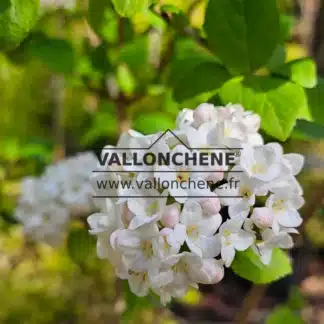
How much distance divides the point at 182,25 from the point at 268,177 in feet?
0.86

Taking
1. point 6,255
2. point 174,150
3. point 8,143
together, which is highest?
Result: point 8,143

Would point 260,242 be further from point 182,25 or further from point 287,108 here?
point 182,25

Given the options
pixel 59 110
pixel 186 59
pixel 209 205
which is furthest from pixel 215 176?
pixel 59 110

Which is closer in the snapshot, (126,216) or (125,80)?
(126,216)

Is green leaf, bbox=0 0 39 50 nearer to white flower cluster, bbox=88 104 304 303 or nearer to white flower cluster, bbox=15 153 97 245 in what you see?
white flower cluster, bbox=88 104 304 303

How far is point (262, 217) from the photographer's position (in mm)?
541

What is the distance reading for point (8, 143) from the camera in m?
1.20

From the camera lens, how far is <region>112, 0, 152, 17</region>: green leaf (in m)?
0.52

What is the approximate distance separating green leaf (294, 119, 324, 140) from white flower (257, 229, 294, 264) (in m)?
0.14

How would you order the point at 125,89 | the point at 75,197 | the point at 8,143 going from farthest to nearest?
the point at 8,143 → the point at 125,89 → the point at 75,197

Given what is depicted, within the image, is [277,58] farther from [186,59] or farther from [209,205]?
[209,205]

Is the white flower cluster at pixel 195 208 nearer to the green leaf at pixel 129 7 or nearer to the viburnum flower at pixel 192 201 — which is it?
the viburnum flower at pixel 192 201

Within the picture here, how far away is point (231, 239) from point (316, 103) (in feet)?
0.61

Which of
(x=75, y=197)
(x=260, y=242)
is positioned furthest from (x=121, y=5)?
(x=75, y=197)
